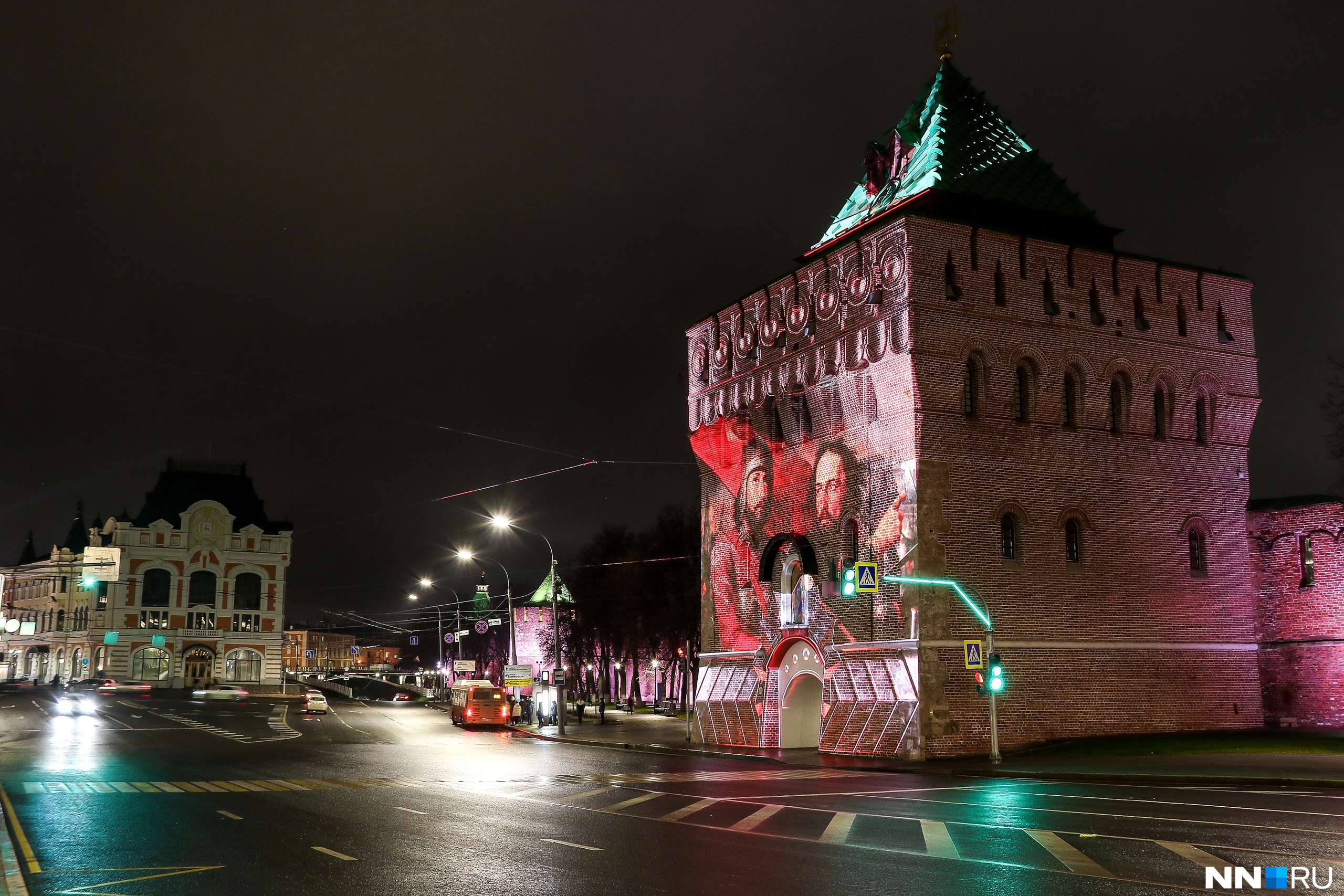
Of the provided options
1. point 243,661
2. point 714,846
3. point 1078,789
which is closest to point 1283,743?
point 1078,789

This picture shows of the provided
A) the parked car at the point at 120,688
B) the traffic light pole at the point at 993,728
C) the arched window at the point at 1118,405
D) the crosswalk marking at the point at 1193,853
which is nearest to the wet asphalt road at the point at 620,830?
the crosswalk marking at the point at 1193,853

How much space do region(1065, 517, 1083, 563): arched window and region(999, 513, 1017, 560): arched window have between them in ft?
5.27

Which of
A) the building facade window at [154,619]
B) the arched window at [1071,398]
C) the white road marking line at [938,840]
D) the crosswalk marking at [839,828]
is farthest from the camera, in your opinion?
the building facade window at [154,619]

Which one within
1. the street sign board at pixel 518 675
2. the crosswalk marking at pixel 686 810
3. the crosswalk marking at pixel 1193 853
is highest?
the street sign board at pixel 518 675

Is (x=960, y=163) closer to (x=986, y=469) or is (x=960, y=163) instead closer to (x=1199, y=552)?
(x=986, y=469)

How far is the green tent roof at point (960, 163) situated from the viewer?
34.6 m

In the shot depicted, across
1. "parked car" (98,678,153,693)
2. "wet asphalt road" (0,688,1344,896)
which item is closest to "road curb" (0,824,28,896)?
"wet asphalt road" (0,688,1344,896)

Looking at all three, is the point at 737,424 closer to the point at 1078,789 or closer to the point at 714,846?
the point at 1078,789

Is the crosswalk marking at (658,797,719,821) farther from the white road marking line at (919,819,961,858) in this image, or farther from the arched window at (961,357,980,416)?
the arched window at (961,357,980,416)

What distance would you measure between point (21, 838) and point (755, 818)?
31.2ft

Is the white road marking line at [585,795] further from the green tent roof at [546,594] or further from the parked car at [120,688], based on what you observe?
the green tent roof at [546,594]

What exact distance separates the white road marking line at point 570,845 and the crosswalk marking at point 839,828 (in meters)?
2.71

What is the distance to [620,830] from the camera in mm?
15227

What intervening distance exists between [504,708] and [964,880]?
1635 inches
